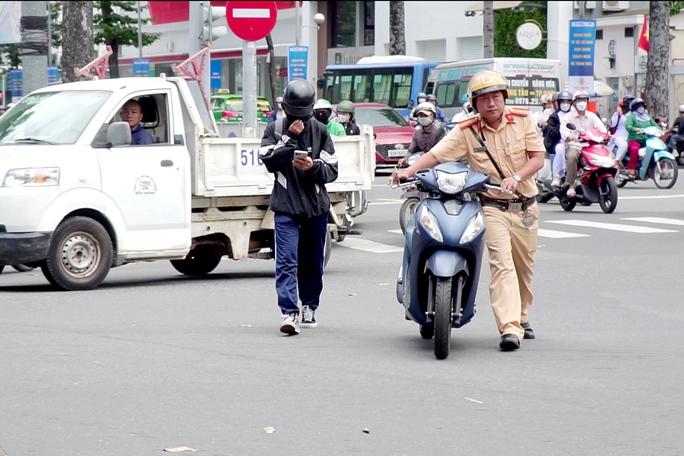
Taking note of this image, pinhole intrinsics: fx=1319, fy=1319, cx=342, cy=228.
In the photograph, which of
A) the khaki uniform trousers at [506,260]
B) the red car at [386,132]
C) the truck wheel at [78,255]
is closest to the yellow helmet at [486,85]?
the khaki uniform trousers at [506,260]

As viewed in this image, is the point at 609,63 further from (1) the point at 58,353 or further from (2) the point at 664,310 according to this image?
(1) the point at 58,353

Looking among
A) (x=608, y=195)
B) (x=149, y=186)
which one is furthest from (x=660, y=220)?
(x=149, y=186)

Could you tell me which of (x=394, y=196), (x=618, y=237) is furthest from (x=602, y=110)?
(x=618, y=237)

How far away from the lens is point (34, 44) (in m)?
17.2

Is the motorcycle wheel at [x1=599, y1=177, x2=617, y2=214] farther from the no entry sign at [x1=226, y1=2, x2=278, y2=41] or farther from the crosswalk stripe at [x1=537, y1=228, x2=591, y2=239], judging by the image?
the no entry sign at [x1=226, y1=2, x2=278, y2=41]

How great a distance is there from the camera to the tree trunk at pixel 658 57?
39.0 meters

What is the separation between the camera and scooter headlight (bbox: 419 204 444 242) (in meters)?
7.98

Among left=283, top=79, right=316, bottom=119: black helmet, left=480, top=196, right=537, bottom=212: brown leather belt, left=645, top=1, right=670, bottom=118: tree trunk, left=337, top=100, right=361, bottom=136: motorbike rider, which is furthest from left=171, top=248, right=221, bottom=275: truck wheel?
left=645, top=1, right=670, bottom=118: tree trunk

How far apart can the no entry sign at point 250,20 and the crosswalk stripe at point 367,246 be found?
2911 millimetres

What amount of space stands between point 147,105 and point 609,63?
4113cm

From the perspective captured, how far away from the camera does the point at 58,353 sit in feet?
26.7

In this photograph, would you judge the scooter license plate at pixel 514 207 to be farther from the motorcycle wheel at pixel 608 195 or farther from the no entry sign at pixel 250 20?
the motorcycle wheel at pixel 608 195

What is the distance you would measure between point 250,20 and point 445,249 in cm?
974

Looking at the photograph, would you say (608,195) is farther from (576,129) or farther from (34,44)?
(34,44)
